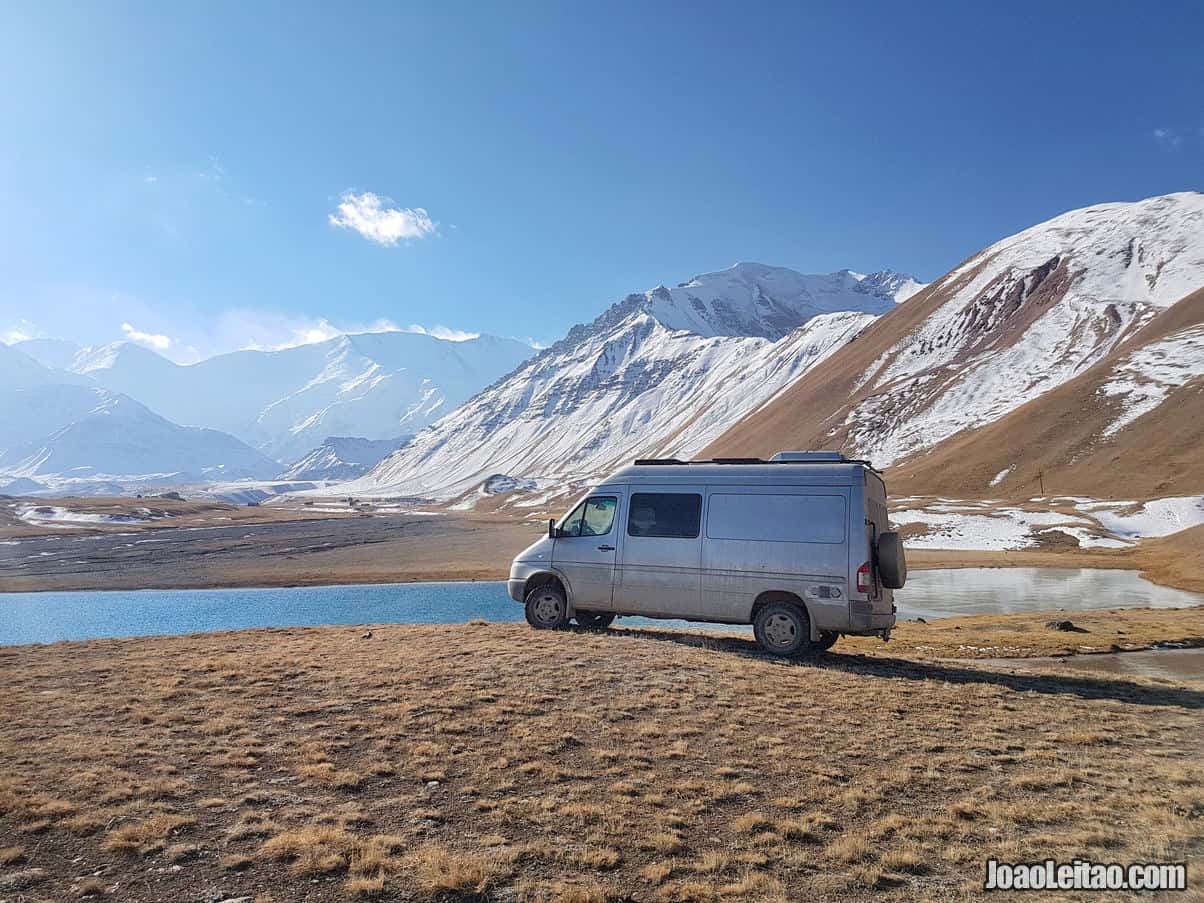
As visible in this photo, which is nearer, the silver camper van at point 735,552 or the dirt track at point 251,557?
the silver camper van at point 735,552

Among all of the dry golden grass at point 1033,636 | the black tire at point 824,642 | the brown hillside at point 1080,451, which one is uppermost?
the brown hillside at point 1080,451

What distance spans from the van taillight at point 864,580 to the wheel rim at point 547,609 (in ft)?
22.0

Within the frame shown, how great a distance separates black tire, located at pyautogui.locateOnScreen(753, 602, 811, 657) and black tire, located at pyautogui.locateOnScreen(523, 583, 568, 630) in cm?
450

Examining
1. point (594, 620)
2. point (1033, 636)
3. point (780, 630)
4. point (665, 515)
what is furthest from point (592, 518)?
point (1033, 636)

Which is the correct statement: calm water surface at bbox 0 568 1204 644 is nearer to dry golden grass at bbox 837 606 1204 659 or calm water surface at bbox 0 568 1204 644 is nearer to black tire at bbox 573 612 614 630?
dry golden grass at bbox 837 606 1204 659

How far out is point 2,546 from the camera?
3573 inches

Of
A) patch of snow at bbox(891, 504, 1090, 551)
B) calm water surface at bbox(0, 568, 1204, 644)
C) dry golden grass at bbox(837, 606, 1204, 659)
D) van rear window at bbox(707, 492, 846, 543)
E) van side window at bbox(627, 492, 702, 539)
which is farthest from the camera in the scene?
patch of snow at bbox(891, 504, 1090, 551)

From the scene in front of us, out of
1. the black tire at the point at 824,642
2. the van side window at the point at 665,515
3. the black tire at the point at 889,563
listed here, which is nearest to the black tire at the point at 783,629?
the black tire at the point at 824,642

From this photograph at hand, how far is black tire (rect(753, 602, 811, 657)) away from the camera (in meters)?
13.6

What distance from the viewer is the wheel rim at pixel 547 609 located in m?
16.3

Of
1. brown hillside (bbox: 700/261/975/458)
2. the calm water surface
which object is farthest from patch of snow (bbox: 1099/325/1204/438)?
the calm water surface

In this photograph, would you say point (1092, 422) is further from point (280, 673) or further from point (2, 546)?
point (2, 546)

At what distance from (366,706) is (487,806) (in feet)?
12.9

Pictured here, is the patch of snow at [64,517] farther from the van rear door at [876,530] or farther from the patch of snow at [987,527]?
the van rear door at [876,530]
